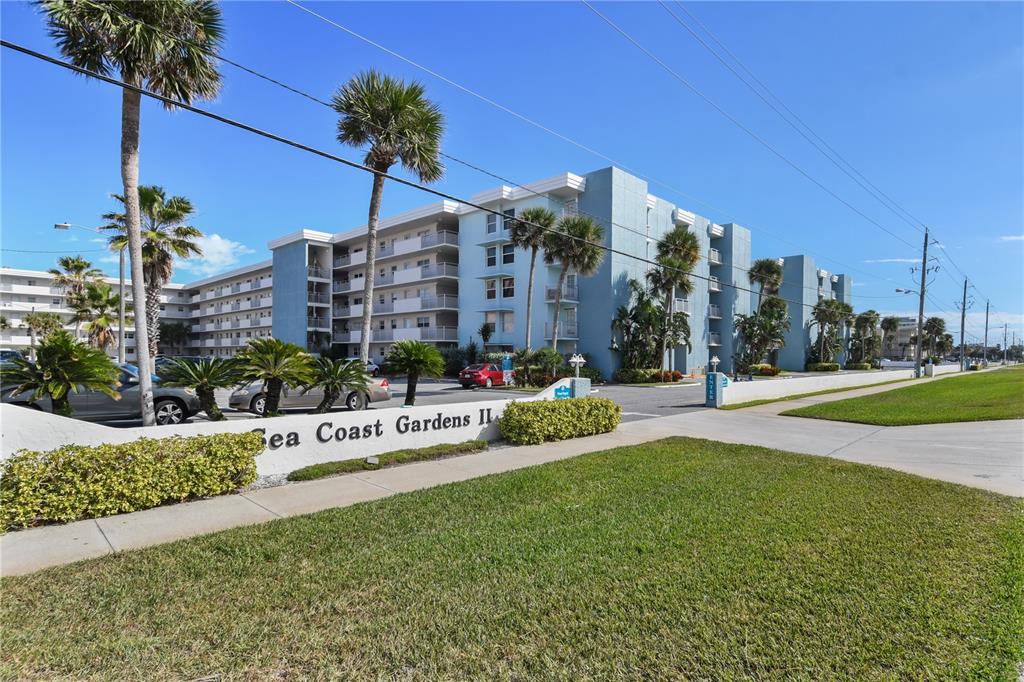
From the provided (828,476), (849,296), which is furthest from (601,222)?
(849,296)

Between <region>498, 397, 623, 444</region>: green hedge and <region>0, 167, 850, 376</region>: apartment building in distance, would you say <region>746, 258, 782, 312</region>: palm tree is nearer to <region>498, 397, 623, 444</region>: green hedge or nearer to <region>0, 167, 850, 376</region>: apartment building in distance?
<region>0, 167, 850, 376</region>: apartment building in distance

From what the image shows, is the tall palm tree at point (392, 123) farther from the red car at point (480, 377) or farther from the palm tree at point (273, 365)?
the red car at point (480, 377)

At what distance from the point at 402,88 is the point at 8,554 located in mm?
14124

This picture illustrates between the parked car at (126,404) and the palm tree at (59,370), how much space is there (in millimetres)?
3970

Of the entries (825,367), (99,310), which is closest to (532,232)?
(99,310)

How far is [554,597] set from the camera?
383 cm

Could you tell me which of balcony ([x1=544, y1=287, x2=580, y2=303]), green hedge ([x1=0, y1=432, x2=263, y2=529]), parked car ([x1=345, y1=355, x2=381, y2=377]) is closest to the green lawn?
green hedge ([x1=0, y1=432, x2=263, y2=529])

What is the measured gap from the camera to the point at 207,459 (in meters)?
6.61

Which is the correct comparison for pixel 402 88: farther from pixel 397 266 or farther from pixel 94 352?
pixel 397 266

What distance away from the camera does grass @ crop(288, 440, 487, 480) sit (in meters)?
7.79

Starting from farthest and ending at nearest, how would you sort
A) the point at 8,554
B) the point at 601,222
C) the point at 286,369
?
the point at 601,222, the point at 286,369, the point at 8,554

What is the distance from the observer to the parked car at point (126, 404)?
11.6 metres

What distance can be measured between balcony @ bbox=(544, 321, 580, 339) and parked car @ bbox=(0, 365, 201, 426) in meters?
24.9

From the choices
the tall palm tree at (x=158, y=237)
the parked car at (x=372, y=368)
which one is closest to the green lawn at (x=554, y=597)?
the parked car at (x=372, y=368)
